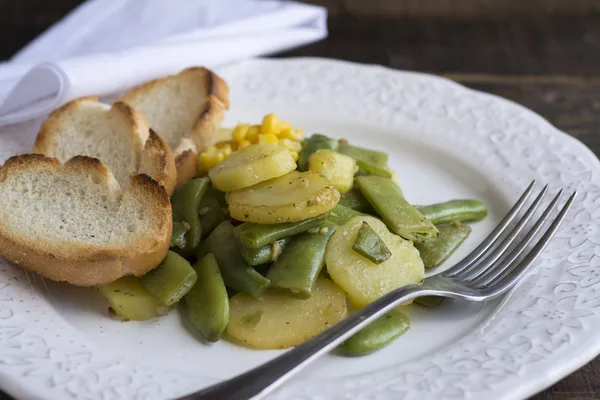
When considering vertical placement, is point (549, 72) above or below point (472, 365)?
below

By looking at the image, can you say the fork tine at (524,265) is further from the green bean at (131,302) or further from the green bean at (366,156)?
the green bean at (131,302)

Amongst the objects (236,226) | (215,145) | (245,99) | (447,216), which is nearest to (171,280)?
(236,226)

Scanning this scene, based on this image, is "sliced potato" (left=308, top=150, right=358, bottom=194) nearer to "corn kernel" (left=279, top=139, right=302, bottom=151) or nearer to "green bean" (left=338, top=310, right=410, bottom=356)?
"corn kernel" (left=279, top=139, right=302, bottom=151)

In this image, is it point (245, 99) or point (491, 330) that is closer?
point (491, 330)

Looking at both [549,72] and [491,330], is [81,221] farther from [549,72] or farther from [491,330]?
[549,72]

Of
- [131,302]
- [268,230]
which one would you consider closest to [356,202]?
[268,230]

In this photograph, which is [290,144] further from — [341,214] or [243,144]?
[341,214]
